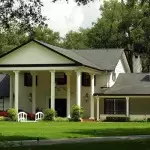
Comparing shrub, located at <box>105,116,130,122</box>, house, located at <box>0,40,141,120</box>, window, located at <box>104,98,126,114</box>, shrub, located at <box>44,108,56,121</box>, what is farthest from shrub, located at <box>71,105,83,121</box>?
window, located at <box>104,98,126,114</box>

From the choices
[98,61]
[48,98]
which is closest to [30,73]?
[48,98]

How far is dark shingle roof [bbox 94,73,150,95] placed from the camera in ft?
156

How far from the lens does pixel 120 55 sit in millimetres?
53781

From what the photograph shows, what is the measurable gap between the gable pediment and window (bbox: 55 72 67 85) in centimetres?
455

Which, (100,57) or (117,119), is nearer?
(117,119)

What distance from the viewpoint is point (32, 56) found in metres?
46.7

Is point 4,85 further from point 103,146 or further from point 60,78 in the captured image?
point 103,146

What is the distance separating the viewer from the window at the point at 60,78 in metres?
50.3

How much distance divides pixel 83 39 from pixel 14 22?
237 feet

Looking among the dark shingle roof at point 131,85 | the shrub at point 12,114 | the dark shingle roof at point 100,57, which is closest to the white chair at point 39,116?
the shrub at point 12,114

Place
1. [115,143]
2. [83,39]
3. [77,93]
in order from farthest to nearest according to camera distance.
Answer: [83,39] → [77,93] → [115,143]

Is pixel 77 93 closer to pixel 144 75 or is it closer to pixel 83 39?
pixel 144 75

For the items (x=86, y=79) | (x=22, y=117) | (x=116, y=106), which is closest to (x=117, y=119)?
(x=116, y=106)

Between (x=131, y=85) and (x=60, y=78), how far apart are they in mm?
7437
